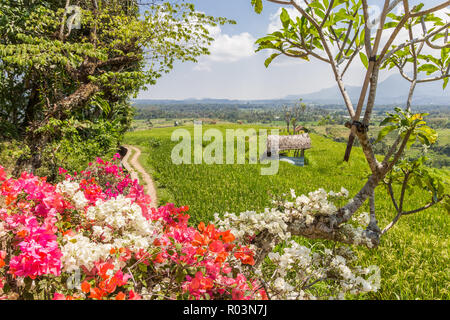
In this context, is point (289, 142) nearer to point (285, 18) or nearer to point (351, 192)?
point (351, 192)

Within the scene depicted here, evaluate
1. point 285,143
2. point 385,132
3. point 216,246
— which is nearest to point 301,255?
point 216,246

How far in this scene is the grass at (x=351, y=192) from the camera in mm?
3254

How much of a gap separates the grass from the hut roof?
3.96 ft

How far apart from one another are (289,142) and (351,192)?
721cm

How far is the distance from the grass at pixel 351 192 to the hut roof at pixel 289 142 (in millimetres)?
1206

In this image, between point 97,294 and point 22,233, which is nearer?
point 97,294

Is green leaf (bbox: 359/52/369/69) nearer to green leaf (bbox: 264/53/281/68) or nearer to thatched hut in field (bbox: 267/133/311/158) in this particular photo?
green leaf (bbox: 264/53/281/68)

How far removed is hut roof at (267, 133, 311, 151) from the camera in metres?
14.7

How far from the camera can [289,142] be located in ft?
50.0

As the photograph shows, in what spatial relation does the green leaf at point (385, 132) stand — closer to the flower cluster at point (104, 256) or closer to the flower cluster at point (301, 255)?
the flower cluster at point (301, 255)

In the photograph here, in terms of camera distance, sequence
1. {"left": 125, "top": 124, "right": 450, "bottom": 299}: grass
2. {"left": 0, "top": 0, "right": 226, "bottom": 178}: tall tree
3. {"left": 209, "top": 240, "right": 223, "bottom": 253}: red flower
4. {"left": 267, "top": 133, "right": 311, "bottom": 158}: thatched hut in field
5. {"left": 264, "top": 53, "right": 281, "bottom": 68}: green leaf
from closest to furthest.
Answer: {"left": 209, "top": 240, "right": 223, "bottom": 253}: red flower < {"left": 264, "top": 53, "right": 281, "bottom": 68}: green leaf < {"left": 125, "top": 124, "right": 450, "bottom": 299}: grass < {"left": 0, "top": 0, "right": 226, "bottom": 178}: tall tree < {"left": 267, "top": 133, "right": 311, "bottom": 158}: thatched hut in field

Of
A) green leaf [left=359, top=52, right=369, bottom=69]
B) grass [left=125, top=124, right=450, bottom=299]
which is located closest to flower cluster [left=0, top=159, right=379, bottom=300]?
grass [left=125, top=124, right=450, bottom=299]

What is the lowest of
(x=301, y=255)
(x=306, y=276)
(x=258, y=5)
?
(x=306, y=276)
